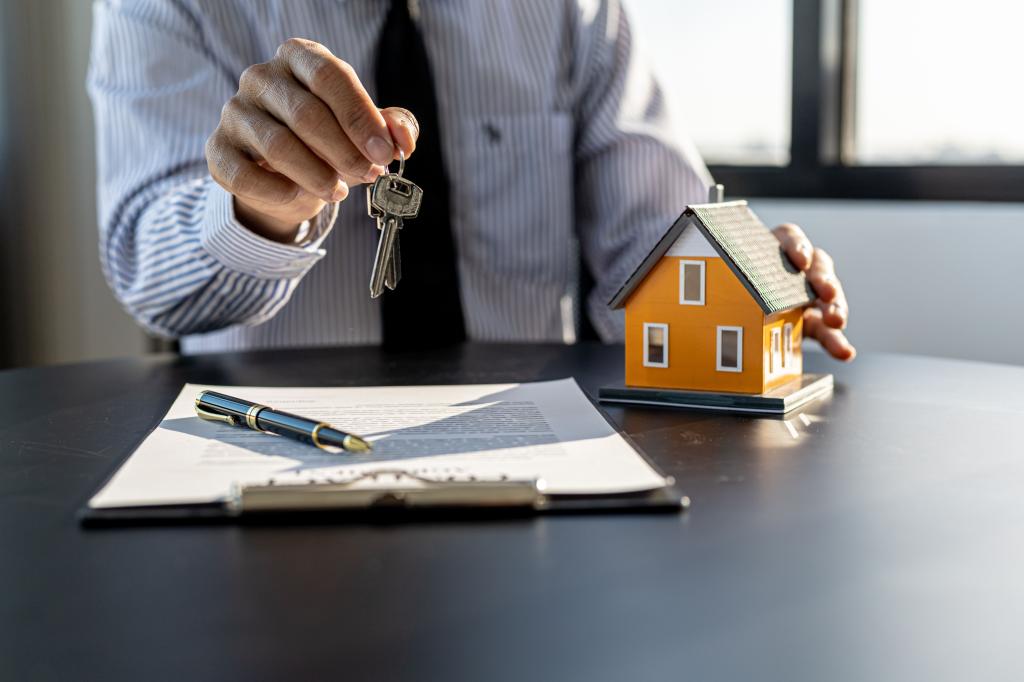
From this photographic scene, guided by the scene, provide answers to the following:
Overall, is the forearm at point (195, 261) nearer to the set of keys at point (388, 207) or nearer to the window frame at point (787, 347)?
the set of keys at point (388, 207)

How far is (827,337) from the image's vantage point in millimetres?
1052

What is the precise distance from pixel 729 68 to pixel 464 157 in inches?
38.5

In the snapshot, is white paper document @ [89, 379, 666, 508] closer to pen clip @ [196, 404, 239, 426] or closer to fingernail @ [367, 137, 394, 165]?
pen clip @ [196, 404, 239, 426]

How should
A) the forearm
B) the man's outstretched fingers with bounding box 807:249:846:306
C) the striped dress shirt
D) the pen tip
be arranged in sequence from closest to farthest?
the pen tip → the man's outstretched fingers with bounding box 807:249:846:306 → the forearm → the striped dress shirt

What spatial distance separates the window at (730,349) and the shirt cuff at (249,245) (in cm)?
44

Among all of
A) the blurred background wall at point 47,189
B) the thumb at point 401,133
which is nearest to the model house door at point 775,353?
the thumb at point 401,133

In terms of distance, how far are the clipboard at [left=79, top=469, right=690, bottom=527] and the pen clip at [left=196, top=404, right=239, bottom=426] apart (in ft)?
0.58

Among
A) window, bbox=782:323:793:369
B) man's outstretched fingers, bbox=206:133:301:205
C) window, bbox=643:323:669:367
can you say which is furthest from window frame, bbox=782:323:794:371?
man's outstretched fingers, bbox=206:133:301:205

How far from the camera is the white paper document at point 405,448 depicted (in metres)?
0.62

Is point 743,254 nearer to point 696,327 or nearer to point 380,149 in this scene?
point 696,327

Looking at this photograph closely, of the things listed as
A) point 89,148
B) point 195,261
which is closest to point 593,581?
point 195,261

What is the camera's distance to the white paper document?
2.03 feet

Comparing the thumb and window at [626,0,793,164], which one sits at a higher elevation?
window at [626,0,793,164]

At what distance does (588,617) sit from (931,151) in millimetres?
1793
